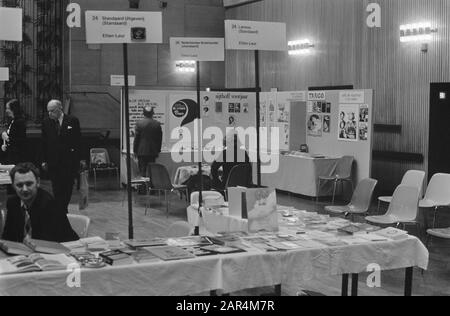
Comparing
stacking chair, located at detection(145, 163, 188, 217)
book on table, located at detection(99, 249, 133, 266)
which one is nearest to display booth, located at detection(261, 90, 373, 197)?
stacking chair, located at detection(145, 163, 188, 217)

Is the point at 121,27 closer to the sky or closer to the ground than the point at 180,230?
closer to the sky

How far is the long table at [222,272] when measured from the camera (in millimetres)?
3420

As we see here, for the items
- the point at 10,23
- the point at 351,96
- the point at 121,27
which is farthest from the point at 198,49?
the point at 351,96

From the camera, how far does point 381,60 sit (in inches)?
454

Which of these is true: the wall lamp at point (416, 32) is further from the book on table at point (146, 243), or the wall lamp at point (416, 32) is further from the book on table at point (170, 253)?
the book on table at point (170, 253)

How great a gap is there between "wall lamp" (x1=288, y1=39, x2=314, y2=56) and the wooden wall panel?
136mm

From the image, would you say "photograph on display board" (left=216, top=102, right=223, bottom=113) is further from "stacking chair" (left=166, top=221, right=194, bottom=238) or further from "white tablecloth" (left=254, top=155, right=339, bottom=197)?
"stacking chair" (left=166, top=221, right=194, bottom=238)

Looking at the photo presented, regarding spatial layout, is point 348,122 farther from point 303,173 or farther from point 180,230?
point 180,230

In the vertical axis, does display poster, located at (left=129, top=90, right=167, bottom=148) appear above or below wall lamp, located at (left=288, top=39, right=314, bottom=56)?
below

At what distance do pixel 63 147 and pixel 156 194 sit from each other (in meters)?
4.51

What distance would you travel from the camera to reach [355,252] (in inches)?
169

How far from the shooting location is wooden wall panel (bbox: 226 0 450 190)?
10.6m

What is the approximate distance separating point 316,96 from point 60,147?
583 centimetres
